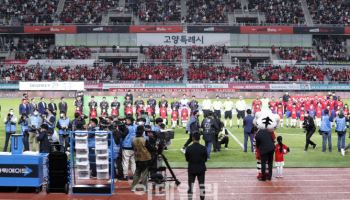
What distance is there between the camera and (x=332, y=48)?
205 feet

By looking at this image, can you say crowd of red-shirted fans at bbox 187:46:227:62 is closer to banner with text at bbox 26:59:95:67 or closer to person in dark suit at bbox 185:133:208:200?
banner with text at bbox 26:59:95:67

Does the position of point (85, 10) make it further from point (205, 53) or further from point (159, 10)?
point (205, 53)

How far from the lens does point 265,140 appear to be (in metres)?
15.6

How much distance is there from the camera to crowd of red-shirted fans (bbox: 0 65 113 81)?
53.3 meters

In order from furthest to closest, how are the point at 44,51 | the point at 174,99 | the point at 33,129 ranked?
the point at 44,51, the point at 174,99, the point at 33,129

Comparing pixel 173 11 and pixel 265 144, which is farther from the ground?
pixel 173 11

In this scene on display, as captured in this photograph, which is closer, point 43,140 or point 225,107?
point 43,140

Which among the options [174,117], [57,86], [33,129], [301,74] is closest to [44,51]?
[57,86]

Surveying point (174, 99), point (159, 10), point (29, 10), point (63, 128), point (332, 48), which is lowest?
point (63, 128)

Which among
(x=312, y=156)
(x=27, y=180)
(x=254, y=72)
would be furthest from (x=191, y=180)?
(x=254, y=72)

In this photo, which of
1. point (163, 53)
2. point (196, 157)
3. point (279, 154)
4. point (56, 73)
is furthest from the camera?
point (163, 53)

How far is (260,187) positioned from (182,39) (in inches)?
1892

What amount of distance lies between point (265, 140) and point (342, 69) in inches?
1715

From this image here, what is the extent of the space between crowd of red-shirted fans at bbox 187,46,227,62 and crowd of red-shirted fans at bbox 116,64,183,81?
412 cm
